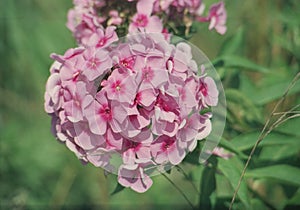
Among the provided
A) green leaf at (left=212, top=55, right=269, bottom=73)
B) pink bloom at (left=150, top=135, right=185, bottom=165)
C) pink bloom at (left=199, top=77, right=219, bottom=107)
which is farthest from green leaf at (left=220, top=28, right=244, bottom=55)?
pink bloom at (left=150, top=135, right=185, bottom=165)

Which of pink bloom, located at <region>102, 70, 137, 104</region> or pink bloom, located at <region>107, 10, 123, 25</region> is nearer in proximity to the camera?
pink bloom, located at <region>102, 70, 137, 104</region>

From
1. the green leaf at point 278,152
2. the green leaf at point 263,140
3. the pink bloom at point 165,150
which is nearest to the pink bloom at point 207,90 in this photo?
the pink bloom at point 165,150

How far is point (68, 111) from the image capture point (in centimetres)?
173

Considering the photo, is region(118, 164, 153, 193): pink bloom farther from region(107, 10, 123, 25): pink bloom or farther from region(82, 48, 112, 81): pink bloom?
region(107, 10, 123, 25): pink bloom

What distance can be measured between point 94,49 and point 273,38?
1.36 meters

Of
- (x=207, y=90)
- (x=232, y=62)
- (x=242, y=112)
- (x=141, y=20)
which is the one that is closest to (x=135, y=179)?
(x=207, y=90)

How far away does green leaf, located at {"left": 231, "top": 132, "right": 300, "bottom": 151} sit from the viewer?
6.99ft

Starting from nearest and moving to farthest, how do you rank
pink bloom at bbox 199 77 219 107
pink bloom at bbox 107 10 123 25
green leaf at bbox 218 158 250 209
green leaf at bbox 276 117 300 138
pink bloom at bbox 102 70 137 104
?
pink bloom at bbox 102 70 137 104 < pink bloom at bbox 199 77 219 107 < green leaf at bbox 218 158 250 209 < pink bloom at bbox 107 10 123 25 < green leaf at bbox 276 117 300 138

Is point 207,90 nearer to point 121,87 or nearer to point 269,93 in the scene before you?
point 121,87

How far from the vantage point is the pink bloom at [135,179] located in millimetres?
1742

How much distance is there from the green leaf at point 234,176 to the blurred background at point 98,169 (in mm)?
174

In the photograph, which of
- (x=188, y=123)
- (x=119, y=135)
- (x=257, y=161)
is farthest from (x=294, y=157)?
(x=119, y=135)

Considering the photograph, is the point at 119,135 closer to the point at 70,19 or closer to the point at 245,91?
the point at 70,19

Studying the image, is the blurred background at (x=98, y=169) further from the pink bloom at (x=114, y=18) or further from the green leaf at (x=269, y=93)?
the pink bloom at (x=114, y=18)
